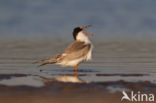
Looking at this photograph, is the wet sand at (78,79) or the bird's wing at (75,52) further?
the bird's wing at (75,52)

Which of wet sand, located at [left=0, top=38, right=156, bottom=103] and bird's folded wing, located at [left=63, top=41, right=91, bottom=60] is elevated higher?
bird's folded wing, located at [left=63, top=41, right=91, bottom=60]

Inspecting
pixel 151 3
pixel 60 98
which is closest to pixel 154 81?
pixel 60 98

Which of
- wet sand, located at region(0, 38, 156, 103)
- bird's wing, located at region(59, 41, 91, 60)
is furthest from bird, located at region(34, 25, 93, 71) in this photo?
wet sand, located at region(0, 38, 156, 103)

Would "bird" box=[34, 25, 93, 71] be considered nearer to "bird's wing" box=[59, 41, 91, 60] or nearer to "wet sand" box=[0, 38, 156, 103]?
"bird's wing" box=[59, 41, 91, 60]

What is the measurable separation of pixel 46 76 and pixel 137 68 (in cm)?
229

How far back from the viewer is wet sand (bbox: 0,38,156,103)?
687 cm

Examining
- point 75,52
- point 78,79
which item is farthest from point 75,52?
point 78,79

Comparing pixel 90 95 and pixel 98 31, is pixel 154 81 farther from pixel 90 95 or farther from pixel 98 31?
pixel 98 31

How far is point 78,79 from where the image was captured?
859 cm

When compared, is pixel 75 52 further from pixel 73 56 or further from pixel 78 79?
pixel 78 79

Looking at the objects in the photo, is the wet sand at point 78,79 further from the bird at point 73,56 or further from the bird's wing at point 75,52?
the bird's wing at point 75,52

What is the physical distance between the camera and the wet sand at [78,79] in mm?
6871

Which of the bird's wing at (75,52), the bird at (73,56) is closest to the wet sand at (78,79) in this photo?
the bird at (73,56)

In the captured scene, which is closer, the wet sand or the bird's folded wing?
the wet sand
